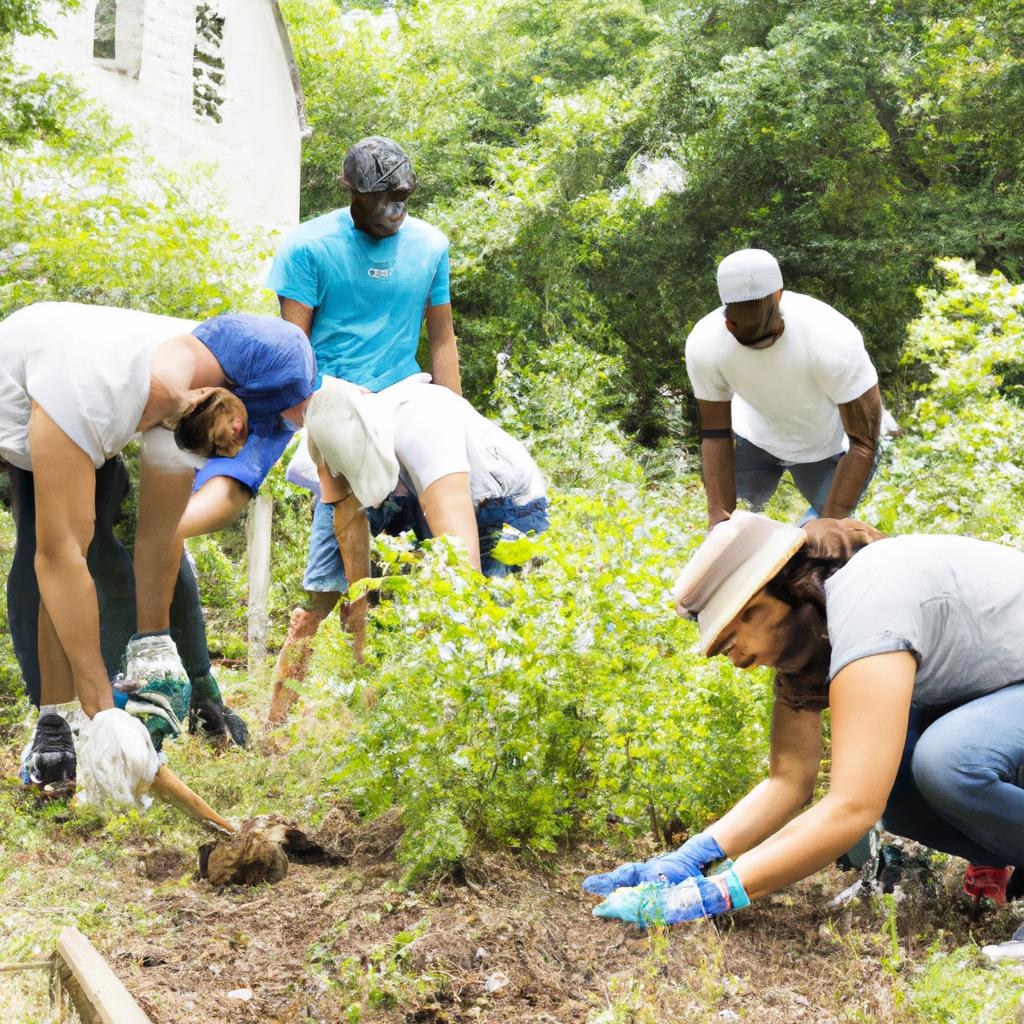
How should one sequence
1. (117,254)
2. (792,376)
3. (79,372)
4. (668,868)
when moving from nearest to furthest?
(668,868), (79,372), (792,376), (117,254)

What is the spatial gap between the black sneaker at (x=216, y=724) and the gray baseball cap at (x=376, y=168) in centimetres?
181

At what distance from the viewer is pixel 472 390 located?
13500mm

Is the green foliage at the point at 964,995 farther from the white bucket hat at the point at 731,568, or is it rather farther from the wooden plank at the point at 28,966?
the wooden plank at the point at 28,966

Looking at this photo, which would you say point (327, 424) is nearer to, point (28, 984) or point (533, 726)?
point (533, 726)

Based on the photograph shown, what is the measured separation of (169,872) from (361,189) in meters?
2.26

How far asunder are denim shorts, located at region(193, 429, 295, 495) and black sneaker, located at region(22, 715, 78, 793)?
→ 894 millimetres

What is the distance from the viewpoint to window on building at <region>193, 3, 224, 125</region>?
14.4m

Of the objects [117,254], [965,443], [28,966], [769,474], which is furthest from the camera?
[117,254]

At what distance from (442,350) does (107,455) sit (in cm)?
143

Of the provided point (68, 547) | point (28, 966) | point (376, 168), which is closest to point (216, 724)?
point (68, 547)

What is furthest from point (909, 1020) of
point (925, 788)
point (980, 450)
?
point (980, 450)

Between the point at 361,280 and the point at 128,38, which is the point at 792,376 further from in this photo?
the point at 128,38

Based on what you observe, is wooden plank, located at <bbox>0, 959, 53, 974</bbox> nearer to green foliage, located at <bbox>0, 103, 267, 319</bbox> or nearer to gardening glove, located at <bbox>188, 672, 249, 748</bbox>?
gardening glove, located at <bbox>188, 672, 249, 748</bbox>

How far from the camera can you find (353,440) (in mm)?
3564
